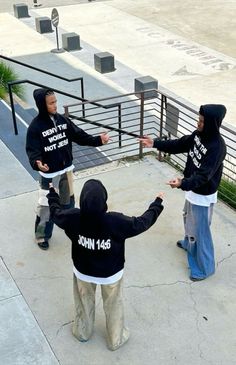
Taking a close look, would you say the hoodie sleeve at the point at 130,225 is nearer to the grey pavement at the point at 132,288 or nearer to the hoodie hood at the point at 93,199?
the hoodie hood at the point at 93,199

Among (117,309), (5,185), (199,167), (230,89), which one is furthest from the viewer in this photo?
(230,89)

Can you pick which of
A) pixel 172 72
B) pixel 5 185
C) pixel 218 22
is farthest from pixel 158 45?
pixel 5 185

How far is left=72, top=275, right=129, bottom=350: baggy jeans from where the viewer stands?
4.00 metres

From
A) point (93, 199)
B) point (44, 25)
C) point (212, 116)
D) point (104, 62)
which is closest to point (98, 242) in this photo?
point (93, 199)

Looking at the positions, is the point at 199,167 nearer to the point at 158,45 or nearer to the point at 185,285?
the point at 185,285

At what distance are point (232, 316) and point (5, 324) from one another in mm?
2076

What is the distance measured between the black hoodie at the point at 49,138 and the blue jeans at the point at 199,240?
1307 millimetres

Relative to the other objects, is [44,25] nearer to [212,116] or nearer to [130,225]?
[212,116]

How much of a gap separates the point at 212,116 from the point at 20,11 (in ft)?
45.6

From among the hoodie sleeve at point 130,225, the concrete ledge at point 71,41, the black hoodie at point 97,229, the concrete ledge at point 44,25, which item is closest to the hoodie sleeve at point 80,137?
the black hoodie at point 97,229

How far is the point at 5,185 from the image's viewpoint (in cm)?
664

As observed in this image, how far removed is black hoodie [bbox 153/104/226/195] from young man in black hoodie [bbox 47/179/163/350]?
674 mm

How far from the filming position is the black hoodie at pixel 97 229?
342cm

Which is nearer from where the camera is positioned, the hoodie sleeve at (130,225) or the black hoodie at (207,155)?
the hoodie sleeve at (130,225)
